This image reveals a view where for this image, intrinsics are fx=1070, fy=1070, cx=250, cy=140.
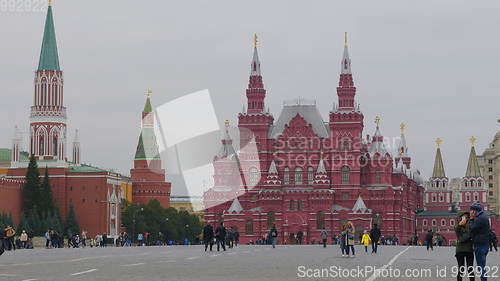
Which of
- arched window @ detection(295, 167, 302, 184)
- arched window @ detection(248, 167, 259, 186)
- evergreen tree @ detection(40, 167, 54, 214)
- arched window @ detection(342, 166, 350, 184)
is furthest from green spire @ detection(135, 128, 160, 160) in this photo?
arched window @ detection(342, 166, 350, 184)

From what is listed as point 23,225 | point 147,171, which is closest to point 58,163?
point 23,225

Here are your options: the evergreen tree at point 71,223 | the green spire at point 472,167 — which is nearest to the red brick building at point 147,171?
the evergreen tree at point 71,223

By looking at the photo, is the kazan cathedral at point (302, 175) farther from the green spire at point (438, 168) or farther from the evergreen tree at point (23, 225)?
the green spire at point (438, 168)

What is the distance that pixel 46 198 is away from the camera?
13375cm

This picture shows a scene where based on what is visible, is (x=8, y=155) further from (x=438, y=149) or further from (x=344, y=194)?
(x=438, y=149)

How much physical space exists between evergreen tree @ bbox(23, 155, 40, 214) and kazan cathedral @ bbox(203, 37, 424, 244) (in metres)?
21.2

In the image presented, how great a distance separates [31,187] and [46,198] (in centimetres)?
241

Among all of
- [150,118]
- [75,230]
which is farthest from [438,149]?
[75,230]

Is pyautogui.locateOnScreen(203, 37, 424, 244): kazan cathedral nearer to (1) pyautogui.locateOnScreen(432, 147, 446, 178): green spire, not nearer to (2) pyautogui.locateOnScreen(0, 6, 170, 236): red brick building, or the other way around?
(2) pyautogui.locateOnScreen(0, 6, 170, 236): red brick building

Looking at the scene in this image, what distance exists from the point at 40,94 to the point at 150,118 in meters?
29.4

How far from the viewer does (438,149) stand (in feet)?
601

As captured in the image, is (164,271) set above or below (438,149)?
below

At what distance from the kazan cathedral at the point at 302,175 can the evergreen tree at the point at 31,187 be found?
837 inches

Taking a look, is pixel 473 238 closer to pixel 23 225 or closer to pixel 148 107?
pixel 23 225
